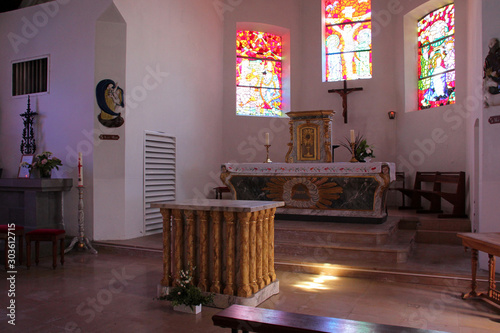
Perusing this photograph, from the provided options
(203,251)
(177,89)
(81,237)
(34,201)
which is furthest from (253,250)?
(177,89)

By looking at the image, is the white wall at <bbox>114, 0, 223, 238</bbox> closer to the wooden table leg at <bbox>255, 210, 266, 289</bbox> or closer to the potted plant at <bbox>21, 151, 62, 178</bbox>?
the potted plant at <bbox>21, 151, 62, 178</bbox>

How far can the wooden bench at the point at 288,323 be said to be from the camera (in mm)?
2020

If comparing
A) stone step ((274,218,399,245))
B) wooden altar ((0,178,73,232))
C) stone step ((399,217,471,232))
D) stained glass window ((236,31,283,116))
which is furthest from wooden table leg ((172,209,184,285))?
stained glass window ((236,31,283,116))

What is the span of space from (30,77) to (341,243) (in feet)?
21.6

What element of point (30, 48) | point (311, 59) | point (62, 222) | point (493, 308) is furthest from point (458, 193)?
point (30, 48)

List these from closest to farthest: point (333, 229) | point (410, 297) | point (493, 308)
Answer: point (493, 308) < point (410, 297) < point (333, 229)

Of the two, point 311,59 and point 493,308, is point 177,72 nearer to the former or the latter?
point 311,59

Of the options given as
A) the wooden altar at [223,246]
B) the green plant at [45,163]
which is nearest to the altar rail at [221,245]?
the wooden altar at [223,246]

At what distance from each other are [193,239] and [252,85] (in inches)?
272

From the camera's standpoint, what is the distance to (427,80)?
9102 mm

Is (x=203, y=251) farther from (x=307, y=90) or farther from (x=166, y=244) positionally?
(x=307, y=90)

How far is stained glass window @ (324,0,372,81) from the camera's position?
988 cm

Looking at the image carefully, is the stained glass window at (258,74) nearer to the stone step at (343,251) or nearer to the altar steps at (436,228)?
the altar steps at (436,228)

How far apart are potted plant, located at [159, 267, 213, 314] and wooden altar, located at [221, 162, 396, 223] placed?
334 centimetres
